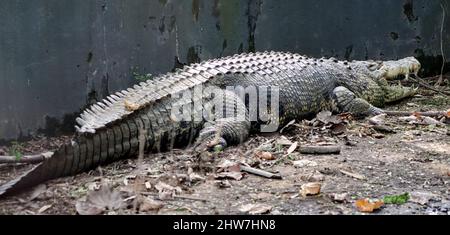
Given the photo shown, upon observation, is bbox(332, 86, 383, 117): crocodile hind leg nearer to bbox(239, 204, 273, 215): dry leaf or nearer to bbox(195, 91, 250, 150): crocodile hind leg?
bbox(195, 91, 250, 150): crocodile hind leg

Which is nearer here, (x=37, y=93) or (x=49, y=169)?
(x=49, y=169)

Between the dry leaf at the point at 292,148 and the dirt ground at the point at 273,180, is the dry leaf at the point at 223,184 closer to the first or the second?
the dirt ground at the point at 273,180

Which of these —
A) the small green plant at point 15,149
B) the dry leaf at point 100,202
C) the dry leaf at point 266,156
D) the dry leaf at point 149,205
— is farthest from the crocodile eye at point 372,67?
the dry leaf at point 100,202

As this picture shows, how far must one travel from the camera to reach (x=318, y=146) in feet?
13.3

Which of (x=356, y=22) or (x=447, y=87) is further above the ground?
(x=356, y=22)

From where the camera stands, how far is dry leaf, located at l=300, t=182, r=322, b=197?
3.05 metres

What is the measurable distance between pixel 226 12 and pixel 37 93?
7.30 feet

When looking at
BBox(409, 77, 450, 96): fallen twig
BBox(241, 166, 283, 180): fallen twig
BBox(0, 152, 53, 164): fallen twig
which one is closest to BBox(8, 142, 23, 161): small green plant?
BBox(0, 152, 53, 164): fallen twig

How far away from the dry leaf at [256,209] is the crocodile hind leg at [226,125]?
135cm

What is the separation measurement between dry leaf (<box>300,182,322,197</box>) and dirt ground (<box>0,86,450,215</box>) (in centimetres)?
2
